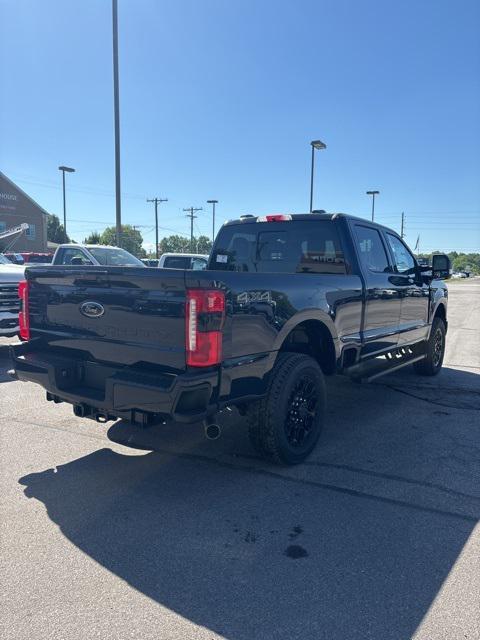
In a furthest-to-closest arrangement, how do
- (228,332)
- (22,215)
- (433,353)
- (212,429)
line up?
1. (22,215)
2. (433,353)
3. (212,429)
4. (228,332)

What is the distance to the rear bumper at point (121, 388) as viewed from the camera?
3006 mm

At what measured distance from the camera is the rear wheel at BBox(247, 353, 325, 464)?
12.2 ft

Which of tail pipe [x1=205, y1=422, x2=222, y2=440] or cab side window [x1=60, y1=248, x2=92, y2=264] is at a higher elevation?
cab side window [x1=60, y1=248, x2=92, y2=264]

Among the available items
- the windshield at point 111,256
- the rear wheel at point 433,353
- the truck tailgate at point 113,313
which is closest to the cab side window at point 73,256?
the windshield at point 111,256

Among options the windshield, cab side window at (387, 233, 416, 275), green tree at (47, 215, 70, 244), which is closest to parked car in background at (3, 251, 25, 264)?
the windshield

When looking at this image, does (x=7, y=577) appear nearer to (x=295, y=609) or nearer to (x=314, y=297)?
(x=295, y=609)

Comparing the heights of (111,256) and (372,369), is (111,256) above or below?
above

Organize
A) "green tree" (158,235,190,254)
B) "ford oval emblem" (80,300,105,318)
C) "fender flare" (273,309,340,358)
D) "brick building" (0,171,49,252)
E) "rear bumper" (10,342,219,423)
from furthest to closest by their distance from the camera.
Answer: "green tree" (158,235,190,254), "brick building" (0,171,49,252), "fender flare" (273,309,340,358), "ford oval emblem" (80,300,105,318), "rear bumper" (10,342,219,423)

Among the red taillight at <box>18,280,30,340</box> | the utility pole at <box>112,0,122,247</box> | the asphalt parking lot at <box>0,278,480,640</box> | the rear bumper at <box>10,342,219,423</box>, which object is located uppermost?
the utility pole at <box>112,0,122,247</box>

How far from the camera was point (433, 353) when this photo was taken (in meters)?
7.36

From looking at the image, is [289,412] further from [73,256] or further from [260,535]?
[73,256]

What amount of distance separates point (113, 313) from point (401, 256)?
4075mm

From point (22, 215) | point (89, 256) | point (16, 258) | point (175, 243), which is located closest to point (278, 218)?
point (89, 256)

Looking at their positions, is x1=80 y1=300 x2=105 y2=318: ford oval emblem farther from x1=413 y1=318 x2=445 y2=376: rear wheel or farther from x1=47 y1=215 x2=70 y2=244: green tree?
x1=47 y1=215 x2=70 y2=244: green tree
